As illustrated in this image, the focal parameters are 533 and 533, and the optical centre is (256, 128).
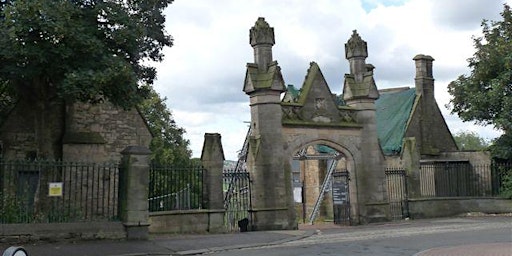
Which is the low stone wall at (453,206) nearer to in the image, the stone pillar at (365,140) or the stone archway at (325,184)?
the stone pillar at (365,140)

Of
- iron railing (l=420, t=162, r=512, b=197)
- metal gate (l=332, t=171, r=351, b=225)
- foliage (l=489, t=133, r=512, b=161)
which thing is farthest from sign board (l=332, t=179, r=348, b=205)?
foliage (l=489, t=133, r=512, b=161)

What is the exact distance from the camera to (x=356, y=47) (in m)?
22.7

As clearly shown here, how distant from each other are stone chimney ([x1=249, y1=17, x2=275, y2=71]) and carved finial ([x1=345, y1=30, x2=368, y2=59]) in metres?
4.11

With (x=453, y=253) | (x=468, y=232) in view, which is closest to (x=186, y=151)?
(x=468, y=232)

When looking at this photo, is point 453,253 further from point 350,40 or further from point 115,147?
point 115,147

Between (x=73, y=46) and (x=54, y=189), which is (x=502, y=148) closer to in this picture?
(x=73, y=46)

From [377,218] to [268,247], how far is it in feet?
31.0

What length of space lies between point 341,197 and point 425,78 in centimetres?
1240

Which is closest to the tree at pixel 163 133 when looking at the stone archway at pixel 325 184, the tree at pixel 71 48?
the stone archway at pixel 325 184

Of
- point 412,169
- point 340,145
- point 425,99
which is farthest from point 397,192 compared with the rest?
point 425,99

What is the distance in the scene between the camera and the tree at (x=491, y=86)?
76.9 feet

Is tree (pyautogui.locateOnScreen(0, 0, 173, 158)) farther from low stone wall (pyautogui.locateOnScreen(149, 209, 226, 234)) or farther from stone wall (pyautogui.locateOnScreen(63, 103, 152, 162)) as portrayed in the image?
low stone wall (pyautogui.locateOnScreen(149, 209, 226, 234))

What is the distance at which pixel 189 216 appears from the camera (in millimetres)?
17312

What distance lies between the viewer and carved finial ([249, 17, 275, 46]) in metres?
20.2
